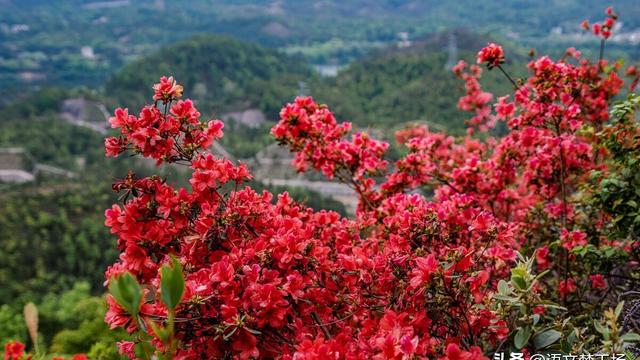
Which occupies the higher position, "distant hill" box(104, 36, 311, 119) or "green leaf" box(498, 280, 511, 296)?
"green leaf" box(498, 280, 511, 296)

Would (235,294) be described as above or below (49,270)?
above

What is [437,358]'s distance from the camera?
1575 mm

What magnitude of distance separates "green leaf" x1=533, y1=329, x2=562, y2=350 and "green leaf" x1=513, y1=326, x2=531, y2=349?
0.13 ft

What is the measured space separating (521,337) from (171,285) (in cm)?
96

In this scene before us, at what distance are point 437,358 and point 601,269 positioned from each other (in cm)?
155

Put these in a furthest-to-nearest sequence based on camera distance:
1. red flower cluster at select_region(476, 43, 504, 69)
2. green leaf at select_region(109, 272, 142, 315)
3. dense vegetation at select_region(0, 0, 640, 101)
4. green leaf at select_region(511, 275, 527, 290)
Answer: dense vegetation at select_region(0, 0, 640, 101), red flower cluster at select_region(476, 43, 504, 69), green leaf at select_region(511, 275, 527, 290), green leaf at select_region(109, 272, 142, 315)

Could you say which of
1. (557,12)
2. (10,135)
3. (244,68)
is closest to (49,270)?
(10,135)

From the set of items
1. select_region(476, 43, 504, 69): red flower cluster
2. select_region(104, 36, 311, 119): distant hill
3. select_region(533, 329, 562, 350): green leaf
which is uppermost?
select_region(476, 43, 504, 69): red flower cluster

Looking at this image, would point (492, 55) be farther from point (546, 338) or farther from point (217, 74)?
point (217, 74)

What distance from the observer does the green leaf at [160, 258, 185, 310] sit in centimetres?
105

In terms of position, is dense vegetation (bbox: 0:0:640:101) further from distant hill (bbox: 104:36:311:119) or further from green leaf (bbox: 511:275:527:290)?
green leaf (bbox: 511:275:527:290)

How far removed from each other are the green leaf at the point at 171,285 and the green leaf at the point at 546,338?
990mm

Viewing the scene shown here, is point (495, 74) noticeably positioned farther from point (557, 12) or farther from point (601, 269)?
point (557, 12)

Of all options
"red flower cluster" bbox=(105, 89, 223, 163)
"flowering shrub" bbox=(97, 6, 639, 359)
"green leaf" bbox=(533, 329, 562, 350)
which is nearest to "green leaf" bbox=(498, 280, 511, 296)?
"flowering shrub" bbox=(97, 6, 639, 359)
